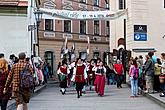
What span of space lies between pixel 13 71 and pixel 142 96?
→ 10856mm

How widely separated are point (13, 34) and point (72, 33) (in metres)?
26.3

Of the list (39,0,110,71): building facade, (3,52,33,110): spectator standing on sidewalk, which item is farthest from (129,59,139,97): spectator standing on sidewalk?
(39,0,110,71): building facade

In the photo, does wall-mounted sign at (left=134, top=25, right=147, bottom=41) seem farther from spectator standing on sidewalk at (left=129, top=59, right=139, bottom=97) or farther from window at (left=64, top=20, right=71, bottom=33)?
window at (left=64, top=20, right=71, bottom=33)

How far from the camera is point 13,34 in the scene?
2605 centimetres

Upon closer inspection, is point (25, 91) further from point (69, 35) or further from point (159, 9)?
point (69, 35)

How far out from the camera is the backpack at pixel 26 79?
37.0 ft

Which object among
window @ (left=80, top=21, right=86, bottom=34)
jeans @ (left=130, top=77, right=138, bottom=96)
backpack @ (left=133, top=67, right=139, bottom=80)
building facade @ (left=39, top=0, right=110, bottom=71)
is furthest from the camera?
window @ (left=80, top=21, right=86, bottom=34)

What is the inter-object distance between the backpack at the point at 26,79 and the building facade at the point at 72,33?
31.8m

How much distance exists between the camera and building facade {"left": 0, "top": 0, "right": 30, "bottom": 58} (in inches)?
1013

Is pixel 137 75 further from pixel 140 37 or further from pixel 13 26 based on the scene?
pixel 140 37

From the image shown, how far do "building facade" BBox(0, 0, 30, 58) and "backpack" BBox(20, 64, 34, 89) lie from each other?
14.7 m

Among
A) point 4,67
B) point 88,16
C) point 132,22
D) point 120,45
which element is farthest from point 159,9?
point 4,67

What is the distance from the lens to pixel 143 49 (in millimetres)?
30500

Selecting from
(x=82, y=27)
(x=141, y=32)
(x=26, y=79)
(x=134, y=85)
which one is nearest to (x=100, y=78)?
(x=134, y=85)
